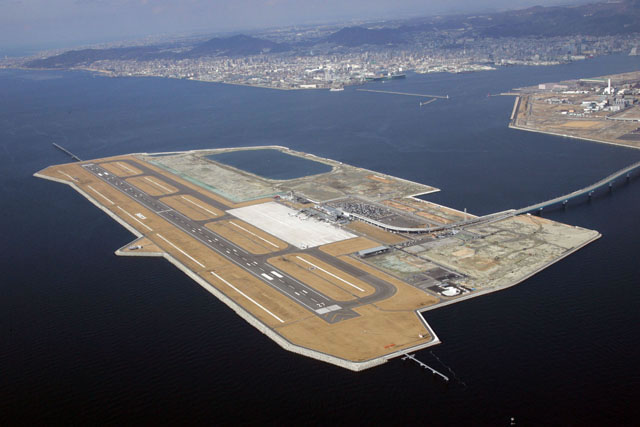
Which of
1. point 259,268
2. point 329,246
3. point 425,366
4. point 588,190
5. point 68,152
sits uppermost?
point 68,152

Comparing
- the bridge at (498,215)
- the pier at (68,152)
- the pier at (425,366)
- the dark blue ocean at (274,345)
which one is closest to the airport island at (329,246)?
the bridge at (498,215)

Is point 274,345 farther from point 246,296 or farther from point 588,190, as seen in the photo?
point 588,190

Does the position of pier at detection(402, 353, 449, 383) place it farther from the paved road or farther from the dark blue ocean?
the paved road

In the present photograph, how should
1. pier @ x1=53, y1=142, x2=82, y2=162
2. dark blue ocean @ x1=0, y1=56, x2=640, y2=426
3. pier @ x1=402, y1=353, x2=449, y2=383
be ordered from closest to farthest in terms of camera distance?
dark blue ocean @ x1=0, y1=56, x2=640, y2=426, pier @ x1=402, y1=353, x2=449, y2=383, pier @ x1=53, y1=142, x2=82, y2=162

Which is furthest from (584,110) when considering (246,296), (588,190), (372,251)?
(246,296)

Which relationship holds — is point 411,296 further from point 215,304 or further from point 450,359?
point 215,304

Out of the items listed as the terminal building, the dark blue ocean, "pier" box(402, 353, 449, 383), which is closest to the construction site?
the dark blue ocean

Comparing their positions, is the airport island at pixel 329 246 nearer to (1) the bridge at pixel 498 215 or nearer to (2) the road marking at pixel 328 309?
(2) the road marking at pixel 328 309
